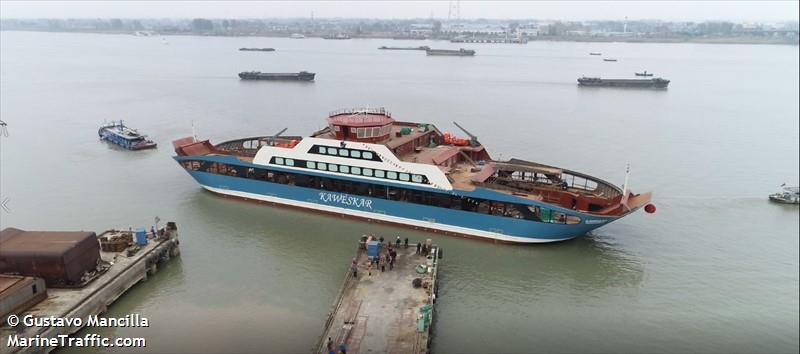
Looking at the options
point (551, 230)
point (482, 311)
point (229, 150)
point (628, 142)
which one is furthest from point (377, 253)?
point (628, 142)

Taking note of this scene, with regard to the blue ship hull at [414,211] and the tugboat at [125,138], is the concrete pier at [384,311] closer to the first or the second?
the blue ship hull at [414,211]

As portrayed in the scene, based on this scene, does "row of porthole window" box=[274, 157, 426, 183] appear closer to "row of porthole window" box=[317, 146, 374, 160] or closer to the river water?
"row of porthole window" box=[317, 146, 374, 160]

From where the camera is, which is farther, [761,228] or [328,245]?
[761,228]

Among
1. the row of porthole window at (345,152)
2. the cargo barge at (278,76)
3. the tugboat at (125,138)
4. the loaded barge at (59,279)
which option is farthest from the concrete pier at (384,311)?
the cargo barge at (278,76)

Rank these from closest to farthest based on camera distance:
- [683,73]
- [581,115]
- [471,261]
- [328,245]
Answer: [471,261] → [328,245] → [581,115] → [683,73]

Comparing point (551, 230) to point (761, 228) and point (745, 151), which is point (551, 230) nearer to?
point (761, 228)

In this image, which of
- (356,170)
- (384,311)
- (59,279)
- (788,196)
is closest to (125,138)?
(356,170)

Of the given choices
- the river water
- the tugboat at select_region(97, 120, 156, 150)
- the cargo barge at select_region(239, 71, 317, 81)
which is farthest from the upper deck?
the cargo barge at select_region(239, 71, 317, 81)
